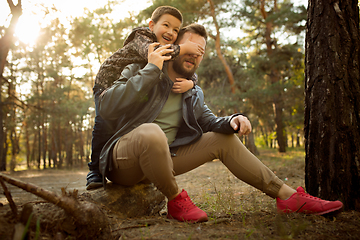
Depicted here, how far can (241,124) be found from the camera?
1.98 metres

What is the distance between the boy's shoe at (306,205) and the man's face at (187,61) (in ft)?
4.58

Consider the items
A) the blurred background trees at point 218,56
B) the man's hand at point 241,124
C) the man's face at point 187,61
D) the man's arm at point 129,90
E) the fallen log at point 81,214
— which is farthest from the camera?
the blurred background trees at point 218,56

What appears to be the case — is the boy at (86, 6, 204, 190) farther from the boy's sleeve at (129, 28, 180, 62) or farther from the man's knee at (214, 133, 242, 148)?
the man's knee at (214, 133, 242, 148)

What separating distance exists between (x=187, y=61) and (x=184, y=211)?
1.31m

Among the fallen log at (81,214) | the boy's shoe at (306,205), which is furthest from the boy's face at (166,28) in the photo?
the boy's shoe at (306,205)

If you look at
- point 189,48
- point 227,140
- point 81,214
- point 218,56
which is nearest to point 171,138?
point 227,140

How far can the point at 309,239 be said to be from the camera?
1.41 m

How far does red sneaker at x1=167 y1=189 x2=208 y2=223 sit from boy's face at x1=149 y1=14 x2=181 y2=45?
4.67ft

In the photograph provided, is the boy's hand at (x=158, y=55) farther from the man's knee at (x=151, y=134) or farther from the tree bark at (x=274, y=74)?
the tree bark at (x=274, y=74)

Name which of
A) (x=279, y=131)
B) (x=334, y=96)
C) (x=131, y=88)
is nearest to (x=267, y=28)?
(x=279, y=131)

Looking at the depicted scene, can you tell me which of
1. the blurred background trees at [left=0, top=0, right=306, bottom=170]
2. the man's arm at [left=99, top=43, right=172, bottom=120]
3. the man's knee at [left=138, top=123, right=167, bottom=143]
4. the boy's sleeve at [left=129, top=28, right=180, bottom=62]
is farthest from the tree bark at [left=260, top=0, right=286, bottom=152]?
the man's knee at [left=138, top=123, right=167, bottom=143]

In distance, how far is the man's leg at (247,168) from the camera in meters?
1.82

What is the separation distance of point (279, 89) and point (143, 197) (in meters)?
11.3

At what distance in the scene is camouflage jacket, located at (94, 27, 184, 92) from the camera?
2035 millimetres
